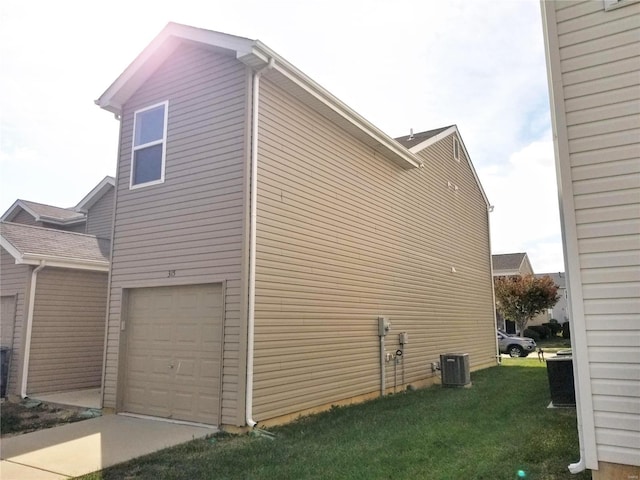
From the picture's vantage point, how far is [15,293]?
33.9ft

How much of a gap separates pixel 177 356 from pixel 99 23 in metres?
5.12

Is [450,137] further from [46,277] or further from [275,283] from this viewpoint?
[46,277]

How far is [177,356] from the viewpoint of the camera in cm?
770

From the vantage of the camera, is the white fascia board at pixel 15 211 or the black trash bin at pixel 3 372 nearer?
the black trash bin at pixel 3 372

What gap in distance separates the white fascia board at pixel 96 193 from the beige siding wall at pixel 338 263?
9164 millimetres

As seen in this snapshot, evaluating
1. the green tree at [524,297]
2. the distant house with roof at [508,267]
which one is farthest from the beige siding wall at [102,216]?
the distant house with roof at [508,267]

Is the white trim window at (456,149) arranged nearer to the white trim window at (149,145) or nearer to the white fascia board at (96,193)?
the white trim window at (149,145)

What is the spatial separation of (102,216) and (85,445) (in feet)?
36.2

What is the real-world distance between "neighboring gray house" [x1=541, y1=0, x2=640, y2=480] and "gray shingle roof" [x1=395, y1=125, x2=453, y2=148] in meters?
8.41

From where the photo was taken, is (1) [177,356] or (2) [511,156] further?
(2) [511,156]

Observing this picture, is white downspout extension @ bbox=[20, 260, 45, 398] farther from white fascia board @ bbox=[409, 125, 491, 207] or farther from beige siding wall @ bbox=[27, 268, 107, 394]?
white fascia board @ bbox=[409, 125, 491, 207]

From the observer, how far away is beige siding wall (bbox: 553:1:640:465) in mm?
3973

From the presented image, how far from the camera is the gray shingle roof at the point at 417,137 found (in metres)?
13.3

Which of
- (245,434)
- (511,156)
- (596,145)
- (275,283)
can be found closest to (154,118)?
(275,283)
